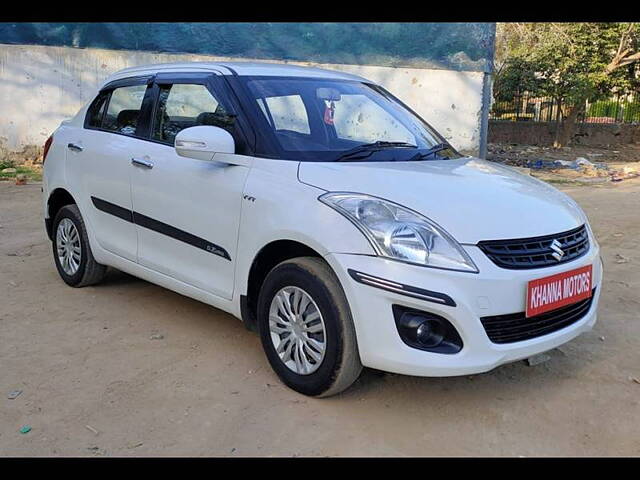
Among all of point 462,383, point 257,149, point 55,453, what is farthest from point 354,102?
point 55,453

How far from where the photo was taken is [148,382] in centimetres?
354

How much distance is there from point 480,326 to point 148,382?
181 cm

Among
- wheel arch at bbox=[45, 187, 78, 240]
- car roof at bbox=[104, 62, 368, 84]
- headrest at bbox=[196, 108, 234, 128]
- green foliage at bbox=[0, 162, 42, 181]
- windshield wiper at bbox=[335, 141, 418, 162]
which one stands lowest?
green foliage at bbox=[0, 162, 42, 181]

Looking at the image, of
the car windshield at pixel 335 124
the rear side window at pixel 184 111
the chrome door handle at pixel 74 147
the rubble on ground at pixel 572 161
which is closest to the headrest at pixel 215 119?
the rear side window at pixel 184 111

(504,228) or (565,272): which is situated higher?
(504,228)

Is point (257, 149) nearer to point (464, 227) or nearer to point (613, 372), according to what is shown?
point (464, 227)

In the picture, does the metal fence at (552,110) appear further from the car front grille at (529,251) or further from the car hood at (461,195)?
the car front grille at (529,251)

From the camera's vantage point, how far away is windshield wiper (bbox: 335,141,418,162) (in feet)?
11.8

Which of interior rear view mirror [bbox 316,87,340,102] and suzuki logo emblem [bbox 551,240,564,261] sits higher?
interior rear view mirror [bbox 316,87,340,102]

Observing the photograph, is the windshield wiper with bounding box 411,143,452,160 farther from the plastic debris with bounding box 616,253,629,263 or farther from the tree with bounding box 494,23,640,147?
the tree with bounding box 494,23,640,147

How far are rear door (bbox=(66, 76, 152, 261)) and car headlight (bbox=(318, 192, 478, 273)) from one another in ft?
6.32

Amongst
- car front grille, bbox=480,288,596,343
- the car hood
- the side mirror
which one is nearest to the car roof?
the side mirror

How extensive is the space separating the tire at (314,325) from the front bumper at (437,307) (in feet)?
0.26

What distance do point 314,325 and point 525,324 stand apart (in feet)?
3.31
